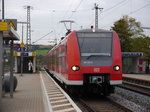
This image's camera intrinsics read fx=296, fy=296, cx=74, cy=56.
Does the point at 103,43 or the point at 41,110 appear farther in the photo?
the point at 103,43

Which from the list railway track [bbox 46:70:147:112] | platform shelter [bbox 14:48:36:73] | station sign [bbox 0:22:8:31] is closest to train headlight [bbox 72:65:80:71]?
railway track [bbox 46:70:147:112]

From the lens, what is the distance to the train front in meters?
11.4

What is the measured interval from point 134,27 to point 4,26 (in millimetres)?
47214

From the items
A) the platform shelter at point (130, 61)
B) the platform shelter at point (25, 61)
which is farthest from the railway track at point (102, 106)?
the platform shelter at point (25, 61)

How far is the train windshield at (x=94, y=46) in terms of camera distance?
1170 centimetres

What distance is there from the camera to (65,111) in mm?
7461

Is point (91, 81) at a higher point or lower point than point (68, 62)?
lower

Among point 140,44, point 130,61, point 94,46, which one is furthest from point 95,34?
point 140,44

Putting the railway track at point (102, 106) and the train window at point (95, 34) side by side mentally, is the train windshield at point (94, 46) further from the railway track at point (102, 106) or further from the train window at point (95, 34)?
the railway track at point (102, 106)

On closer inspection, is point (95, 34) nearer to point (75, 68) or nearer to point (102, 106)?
point (75, 68)

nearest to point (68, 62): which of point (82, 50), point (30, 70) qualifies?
point (82, 50)

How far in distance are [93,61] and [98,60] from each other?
22cm

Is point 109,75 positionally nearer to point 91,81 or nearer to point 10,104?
point 91,81

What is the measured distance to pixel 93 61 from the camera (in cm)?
1159
